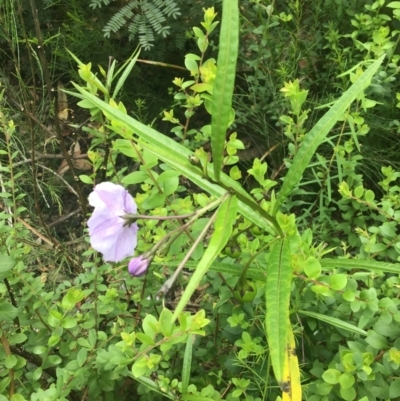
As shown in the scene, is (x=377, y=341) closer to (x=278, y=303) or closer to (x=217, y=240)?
(x=278, y=303)

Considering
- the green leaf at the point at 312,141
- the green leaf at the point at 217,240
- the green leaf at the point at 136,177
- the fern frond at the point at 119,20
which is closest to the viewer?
the green leaf at the point at 217,240

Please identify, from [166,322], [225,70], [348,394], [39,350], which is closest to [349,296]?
[348,394]

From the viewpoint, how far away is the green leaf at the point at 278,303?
1.80 ft

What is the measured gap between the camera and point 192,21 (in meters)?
1.74

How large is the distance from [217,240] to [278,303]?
12 cm

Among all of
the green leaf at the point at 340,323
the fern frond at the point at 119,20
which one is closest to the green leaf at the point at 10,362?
the green leaf at the point at 340,323

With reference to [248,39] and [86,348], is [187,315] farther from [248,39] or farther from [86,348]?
[248,39]

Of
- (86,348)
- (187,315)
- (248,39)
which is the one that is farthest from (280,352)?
(248,39)

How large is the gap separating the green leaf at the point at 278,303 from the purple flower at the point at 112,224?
7.4 inches

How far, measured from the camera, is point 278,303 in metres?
0.58

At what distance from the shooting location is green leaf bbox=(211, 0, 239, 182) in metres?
0.50

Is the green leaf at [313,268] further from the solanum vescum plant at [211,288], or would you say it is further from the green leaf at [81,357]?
the green leaf at [81,357]

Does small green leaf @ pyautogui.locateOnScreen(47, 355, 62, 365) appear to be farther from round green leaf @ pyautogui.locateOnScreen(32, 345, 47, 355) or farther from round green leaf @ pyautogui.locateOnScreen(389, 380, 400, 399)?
round green leaf @ pyautogui.locateOnScreen(389, 380, 400, 399)

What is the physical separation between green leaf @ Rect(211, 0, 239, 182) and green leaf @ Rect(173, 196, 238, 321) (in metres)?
0.07
